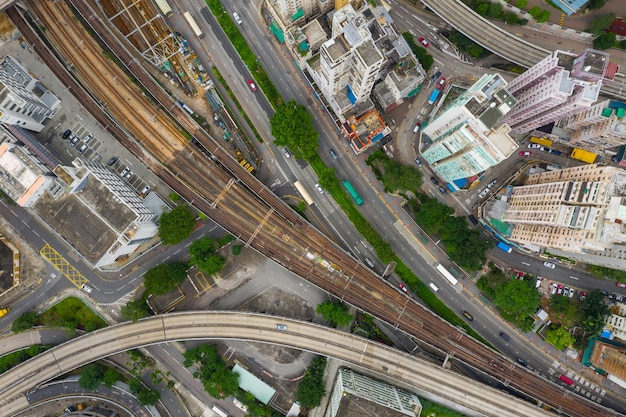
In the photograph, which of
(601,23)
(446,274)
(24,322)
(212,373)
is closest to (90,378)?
(24,322)

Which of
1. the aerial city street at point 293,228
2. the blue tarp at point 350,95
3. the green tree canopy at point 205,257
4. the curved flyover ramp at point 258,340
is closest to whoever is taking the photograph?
the blue tarp at point 350,95

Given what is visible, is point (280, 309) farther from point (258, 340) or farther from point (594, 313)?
point (594, 313)

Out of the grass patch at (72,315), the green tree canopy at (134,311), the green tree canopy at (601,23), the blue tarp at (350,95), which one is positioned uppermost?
the blue tarp at (350,95)

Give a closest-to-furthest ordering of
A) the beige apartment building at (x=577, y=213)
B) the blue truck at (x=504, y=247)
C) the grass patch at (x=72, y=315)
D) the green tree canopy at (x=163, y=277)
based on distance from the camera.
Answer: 1. the beige apartment building at (x=577, y=213)
2. the green tree canopy at (x=163, y=277)
3. the grass patch at (x=72, y=315)
4. the blue truck at (x=504, y=247)

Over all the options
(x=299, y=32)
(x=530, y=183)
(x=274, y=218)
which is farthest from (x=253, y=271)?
(x=530, y=183)

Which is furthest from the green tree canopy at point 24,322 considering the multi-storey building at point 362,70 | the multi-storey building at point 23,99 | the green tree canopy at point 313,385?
the multi-storey building at point 362,70

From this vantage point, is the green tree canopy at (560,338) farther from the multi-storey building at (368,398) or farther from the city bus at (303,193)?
the city bus at (303,193)

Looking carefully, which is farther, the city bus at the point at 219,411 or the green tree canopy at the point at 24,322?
the city bus at the point at 219,411
